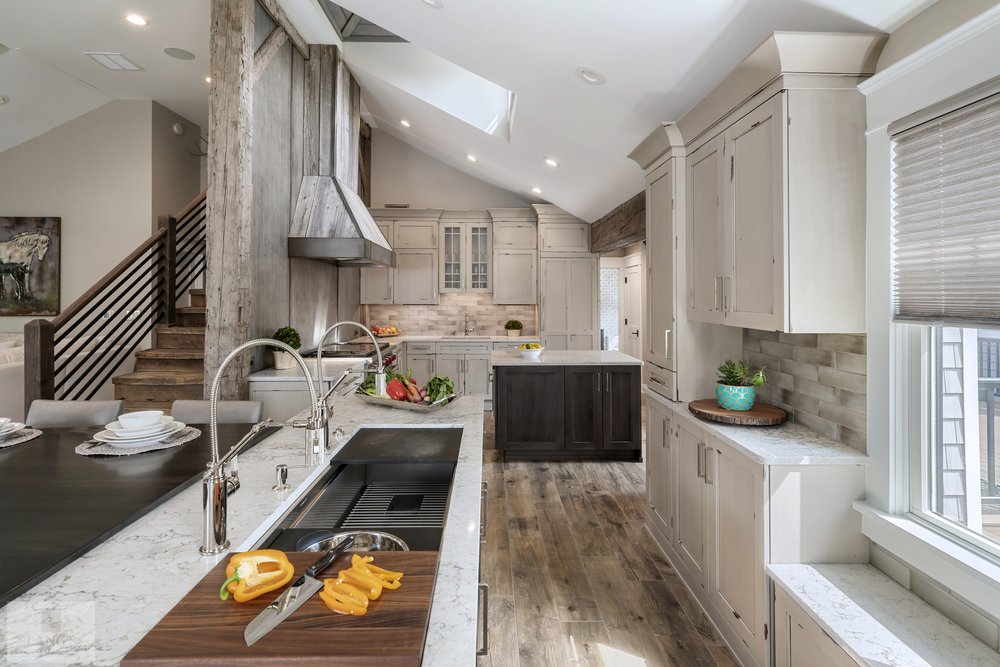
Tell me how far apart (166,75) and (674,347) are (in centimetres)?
605

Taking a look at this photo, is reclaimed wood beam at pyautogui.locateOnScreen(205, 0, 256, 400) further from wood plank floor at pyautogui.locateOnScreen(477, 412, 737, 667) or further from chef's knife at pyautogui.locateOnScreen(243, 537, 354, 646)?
chef's knife at pyautogui.locateOnScreen(243, 537, 354, 646)

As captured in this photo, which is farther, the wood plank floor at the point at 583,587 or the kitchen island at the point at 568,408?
the kitchen island at the point at 568,408

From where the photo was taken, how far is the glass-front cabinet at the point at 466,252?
738 cm

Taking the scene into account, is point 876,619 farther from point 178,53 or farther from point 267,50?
point 178,53

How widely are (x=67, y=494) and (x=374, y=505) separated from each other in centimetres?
81

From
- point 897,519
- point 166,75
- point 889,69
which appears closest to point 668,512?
point 897,519

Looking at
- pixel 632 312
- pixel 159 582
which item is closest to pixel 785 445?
pixel 159 582

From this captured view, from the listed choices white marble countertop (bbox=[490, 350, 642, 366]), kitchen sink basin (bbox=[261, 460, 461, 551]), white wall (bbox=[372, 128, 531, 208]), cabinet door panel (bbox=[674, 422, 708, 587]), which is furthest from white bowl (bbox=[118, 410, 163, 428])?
white wall (bbox=[372, 128, 531, 208])

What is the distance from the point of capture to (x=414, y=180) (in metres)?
7.68

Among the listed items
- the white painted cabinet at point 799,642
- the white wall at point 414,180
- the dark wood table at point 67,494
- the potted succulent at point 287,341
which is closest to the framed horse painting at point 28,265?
the white wall at point 414,180

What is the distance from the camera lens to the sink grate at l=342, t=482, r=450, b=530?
1.55 metres

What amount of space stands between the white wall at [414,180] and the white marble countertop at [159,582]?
6519mm

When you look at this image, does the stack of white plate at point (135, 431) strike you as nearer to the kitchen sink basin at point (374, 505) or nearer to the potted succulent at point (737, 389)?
the kitchen sink basin at point (374, 505)

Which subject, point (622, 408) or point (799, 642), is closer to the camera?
point (799, 642)
